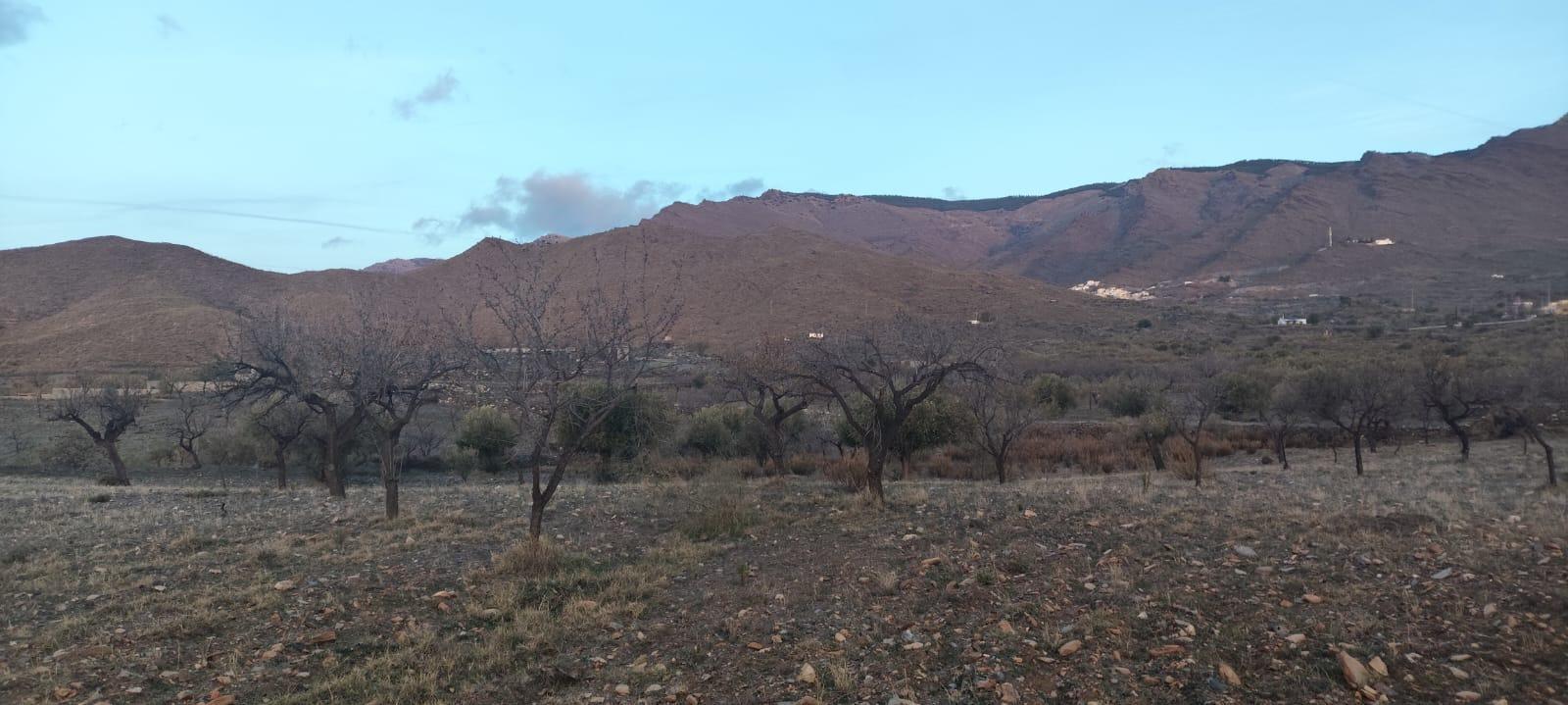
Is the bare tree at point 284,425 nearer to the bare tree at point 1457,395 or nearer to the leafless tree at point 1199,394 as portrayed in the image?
the leafless tree at point 1199,394

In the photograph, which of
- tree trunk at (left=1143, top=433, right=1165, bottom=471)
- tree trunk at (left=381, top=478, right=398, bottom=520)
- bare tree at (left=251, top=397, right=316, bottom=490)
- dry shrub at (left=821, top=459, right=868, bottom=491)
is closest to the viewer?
tree trunk at (left=381, top=478, right=398, bottom=520)

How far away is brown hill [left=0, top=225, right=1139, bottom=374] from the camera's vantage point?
197 ft

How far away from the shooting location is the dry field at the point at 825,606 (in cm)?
646

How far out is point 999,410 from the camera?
30.8 meters

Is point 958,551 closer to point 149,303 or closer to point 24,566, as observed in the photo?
point 24,566

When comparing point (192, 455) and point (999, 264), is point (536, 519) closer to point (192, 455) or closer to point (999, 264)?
point (192, 455)

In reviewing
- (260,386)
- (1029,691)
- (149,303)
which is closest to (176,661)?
(1029,691)

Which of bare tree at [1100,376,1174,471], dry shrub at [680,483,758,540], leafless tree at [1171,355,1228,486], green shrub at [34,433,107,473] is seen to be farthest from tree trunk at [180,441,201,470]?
bare tree at [1100,376,1174,471]

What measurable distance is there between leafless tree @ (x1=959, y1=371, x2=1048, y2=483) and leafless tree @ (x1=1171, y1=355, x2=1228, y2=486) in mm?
→ 4551

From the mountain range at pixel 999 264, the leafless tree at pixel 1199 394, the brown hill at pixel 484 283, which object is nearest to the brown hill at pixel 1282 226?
the mountain range at pixel 999 264

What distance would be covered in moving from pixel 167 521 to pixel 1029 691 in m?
14.4

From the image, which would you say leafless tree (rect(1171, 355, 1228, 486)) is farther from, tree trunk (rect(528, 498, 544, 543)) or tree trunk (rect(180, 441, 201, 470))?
tree trunk (rect(180, 441, 201, 470))

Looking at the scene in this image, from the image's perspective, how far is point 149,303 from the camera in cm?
6712

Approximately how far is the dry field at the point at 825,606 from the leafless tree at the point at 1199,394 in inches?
510
